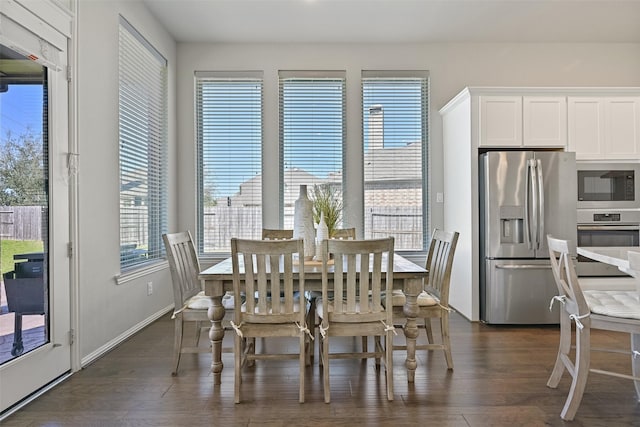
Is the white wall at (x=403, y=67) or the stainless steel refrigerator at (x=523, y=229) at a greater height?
the white wall at (x=403, y=67)

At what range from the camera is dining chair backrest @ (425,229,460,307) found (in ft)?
8.59

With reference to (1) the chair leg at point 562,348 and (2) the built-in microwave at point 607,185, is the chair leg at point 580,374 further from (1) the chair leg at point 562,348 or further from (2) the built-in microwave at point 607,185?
(2) the built-in microwave at point 607,185

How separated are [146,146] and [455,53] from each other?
143 inches

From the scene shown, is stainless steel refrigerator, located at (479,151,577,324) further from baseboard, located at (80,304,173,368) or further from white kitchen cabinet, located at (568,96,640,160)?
baseboard, located at (80,304,173,368)

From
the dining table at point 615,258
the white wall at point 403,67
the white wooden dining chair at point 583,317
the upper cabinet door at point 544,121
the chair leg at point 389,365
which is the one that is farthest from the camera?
the white wall at point 403,67

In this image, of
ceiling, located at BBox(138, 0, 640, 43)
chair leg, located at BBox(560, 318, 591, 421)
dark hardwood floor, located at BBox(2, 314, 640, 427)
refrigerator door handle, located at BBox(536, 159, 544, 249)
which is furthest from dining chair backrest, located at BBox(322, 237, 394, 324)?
ceiling, located at BBox(138, 0, 640, 43)

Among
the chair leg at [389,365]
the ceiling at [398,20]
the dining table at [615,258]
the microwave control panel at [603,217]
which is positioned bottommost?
the chair leg at [389,365]

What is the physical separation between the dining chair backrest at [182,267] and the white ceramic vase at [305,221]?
785 mm

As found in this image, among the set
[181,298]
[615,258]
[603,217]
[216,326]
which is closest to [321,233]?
[216,326]

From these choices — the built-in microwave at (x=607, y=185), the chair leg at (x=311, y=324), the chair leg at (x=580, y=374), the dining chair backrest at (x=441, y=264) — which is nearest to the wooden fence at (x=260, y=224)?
the dining chair backrest at (x=441, y=264)

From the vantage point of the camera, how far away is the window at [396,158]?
184 inches

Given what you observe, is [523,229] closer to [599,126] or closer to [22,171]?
[599,126]

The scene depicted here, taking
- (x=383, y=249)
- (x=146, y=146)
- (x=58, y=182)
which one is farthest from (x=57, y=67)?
(x=383, y=249)

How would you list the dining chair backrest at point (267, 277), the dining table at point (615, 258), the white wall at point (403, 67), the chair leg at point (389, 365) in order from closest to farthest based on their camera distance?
the dining table at point (615, 258) → the dining chair backrest at point (267, 277) → the chair leg at point (389, 365) → the white wall at point (403, 67)
